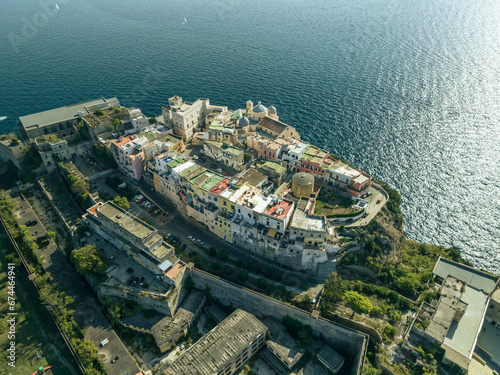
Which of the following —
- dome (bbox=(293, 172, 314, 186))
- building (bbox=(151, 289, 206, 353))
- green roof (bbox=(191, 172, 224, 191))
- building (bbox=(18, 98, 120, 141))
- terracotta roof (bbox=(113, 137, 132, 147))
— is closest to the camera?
building (bbox=(151, 289, 206, 353))

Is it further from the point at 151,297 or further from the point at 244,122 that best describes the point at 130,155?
the point at 151,297

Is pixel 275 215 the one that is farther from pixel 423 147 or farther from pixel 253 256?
pixel 423 147

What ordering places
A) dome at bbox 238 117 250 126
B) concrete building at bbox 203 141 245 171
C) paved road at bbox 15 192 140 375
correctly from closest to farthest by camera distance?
1. paved road at bbox 15 192 140 375
2. concrete building at bbox 203 141 245 171
3. dome at bbox 238 117 250 126

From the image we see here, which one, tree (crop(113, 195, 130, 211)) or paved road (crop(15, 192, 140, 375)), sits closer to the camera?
paved road (crop(15, 192, 140, 375))

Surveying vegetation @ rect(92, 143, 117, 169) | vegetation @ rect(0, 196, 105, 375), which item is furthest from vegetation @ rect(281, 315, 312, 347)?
vegetation @ rect(92, 143, 117, 169)

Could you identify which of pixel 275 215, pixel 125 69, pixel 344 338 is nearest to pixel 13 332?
pixel 275 215

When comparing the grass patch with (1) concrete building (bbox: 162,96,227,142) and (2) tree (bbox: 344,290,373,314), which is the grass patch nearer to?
(2) tree (bbox: 344,290,373,314)

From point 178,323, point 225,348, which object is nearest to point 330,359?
point 225,348
